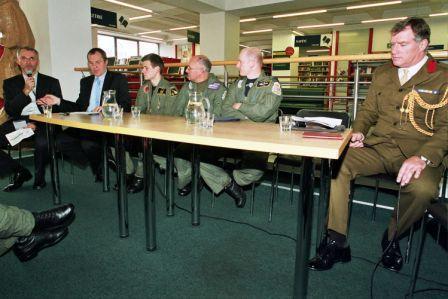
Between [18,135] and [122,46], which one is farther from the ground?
[122,46]

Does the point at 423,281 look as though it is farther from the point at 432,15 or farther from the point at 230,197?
the point at 432,15

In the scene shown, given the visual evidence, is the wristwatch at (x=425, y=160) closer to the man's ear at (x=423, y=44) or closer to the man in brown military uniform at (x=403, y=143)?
the man in brown military uniform at (x=403, y=143)

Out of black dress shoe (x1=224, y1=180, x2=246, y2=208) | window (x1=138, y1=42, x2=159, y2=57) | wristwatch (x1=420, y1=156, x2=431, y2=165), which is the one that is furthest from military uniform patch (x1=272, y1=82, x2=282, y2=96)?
window (x1=138, y1=42, x2=159, y2=57)

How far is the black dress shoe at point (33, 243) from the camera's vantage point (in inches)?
64.1

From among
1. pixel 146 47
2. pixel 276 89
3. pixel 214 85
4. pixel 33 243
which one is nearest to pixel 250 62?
pixel 276 89

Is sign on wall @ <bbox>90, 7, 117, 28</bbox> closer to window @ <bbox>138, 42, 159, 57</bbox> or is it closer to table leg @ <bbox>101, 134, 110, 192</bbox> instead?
table leg @ <bbox>101, 134, 110, 192</bbox>

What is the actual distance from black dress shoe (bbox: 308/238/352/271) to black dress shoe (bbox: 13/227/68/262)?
1343 mm

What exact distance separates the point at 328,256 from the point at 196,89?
1.73 m

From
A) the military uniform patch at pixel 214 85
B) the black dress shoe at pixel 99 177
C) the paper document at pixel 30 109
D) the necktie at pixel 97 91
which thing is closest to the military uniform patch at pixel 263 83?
the military uniform patch at pixel 214 85

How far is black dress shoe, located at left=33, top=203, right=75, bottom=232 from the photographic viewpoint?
1.74 meters

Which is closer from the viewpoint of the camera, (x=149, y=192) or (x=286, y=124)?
(x=286, y=124)

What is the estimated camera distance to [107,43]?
575 inches

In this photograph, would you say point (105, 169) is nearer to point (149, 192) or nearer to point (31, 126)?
point (31, 126)

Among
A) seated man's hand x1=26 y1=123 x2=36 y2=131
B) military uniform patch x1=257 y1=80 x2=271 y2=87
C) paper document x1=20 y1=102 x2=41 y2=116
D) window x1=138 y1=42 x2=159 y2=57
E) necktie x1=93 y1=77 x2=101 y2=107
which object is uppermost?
window x1=138 y1=42 x2=159 y2=57
